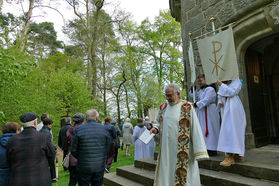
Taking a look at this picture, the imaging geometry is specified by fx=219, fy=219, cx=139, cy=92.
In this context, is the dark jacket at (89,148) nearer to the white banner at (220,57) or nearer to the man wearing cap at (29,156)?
the man wearing cap at (29,156)

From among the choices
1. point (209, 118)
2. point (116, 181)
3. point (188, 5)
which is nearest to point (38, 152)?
point (116, 181)

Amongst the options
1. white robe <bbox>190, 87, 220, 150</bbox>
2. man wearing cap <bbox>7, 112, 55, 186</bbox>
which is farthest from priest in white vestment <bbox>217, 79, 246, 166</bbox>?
man wearing cap <bbox>7, 112, 55, 186</bbox>

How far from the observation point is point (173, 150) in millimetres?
3311

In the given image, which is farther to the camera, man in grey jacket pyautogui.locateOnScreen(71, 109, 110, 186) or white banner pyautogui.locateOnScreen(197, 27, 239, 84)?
white banner pyautogui.locateOnScreen(197, 27, 239, 84)

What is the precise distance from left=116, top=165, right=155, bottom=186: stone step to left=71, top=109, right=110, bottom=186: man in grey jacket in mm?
1197

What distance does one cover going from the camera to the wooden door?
5512mm

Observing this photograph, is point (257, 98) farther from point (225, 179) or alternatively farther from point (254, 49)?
point (225, 179)

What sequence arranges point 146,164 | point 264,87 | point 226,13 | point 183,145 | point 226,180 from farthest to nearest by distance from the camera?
point 264,87, point 226,13, point 146,164, point 226,180, point 183,145

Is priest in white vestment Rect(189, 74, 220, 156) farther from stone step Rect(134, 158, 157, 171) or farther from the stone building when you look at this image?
stone step Rect(134, 158, 157, 171)

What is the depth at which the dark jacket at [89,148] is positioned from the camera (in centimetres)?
369

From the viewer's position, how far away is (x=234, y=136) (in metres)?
3.95

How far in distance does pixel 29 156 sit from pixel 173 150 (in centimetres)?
208

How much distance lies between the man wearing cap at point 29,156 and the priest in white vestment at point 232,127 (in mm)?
3016

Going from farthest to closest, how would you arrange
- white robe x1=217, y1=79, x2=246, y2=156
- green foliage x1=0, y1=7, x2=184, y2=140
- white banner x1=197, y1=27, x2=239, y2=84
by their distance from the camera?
green foliage x1=0, y1=7, x2=184, y2=140
white banner x1=197, y1=27, x2=239, y2=84
white robe x1=217, y1=79, x2=246, y2=156
